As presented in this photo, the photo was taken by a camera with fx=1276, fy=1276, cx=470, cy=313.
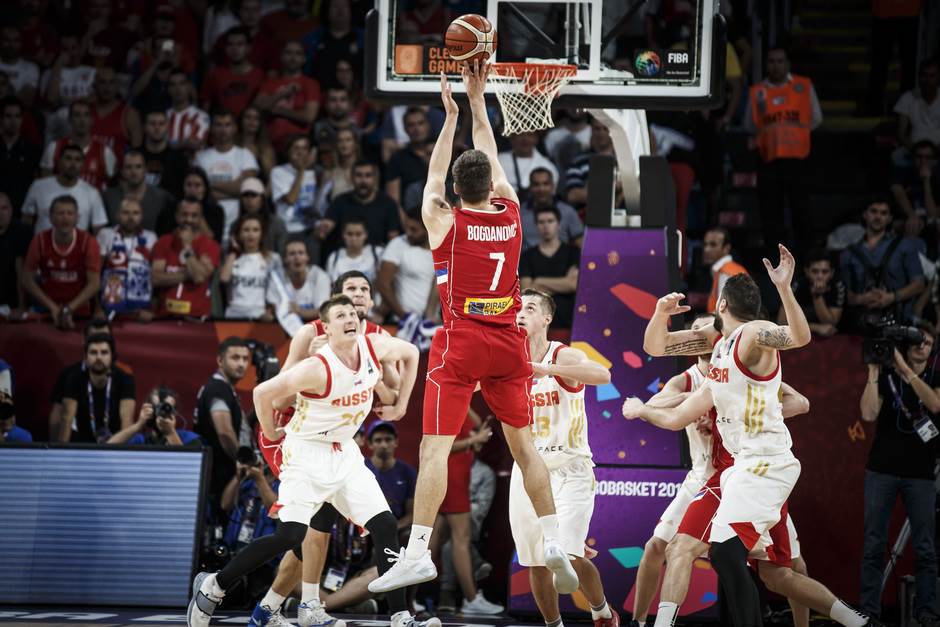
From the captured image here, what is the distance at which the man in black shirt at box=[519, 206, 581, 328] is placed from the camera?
1207 centimetres

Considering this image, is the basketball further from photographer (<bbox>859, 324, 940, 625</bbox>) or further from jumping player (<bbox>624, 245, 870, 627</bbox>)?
photographer (<bbox>859, 324, 940, 625</bbox>)

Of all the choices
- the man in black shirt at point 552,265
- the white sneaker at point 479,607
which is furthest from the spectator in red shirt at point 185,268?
the white sneaker at point 479,607

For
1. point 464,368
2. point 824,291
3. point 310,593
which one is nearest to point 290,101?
point 824,291

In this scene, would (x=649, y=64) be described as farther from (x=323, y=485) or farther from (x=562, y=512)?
(x=323, y=485)

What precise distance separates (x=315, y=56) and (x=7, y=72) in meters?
3.58

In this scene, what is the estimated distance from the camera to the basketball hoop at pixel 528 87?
9.23m

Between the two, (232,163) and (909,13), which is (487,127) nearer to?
(232,163)

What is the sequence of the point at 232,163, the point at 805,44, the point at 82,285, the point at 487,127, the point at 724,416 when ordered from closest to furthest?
the point at 487,127 < the point at 724,416 < the point at 82,285 < the point at 232,163 < the point at 805,44

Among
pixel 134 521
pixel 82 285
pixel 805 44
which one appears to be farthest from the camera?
pixel 805 44

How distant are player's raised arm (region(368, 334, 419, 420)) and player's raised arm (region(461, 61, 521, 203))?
1.91 meters

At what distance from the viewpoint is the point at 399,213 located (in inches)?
516

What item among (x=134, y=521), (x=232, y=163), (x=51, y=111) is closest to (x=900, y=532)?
(x=134, y=521)

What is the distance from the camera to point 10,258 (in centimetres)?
1283

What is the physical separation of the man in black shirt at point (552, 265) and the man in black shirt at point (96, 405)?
3792 mm
